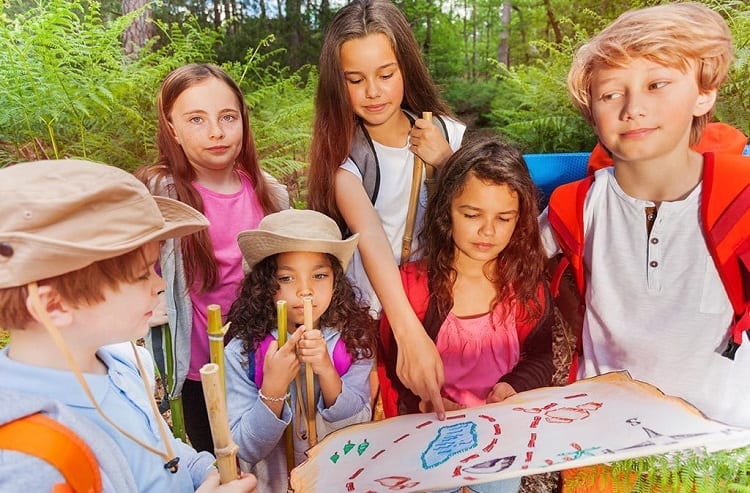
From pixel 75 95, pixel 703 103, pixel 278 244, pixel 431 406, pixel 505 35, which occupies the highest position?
pixel 505 35

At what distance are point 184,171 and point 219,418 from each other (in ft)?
4.22

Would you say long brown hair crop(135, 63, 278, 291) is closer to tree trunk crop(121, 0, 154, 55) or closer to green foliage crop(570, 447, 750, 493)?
green foliage crop(570, 447, 750, 493)

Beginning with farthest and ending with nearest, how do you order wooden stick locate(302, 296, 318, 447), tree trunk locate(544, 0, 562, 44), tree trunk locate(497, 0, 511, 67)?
tree trunk locate(497, 0, 511, 67) < tree trunk locate(544, 0, 562, 44) < wooden stick locate(302, 296, 318, 447)

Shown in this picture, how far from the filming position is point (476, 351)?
5.36 ft

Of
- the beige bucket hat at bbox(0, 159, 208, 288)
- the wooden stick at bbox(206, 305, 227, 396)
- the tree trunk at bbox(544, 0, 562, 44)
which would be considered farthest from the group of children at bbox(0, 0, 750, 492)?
the tree trunk at bbox(544, 0, 562, 44)

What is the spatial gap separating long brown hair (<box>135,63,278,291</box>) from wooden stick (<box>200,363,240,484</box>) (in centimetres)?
97

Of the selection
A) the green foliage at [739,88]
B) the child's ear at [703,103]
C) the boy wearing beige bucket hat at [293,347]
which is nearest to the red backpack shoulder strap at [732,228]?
the child's ear at [703,103]

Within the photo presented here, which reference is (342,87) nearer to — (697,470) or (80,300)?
(80,300)

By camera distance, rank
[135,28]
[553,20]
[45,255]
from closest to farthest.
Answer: [45,255] → [135,28] → [553,20]

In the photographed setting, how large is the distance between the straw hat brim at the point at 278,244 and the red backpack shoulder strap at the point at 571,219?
2.03 feet

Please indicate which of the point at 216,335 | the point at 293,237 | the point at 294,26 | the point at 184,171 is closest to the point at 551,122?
the point at 184,171

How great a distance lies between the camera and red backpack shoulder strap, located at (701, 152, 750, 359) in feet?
3.87

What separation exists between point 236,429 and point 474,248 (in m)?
0.89

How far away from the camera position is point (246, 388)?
4.67 ft
